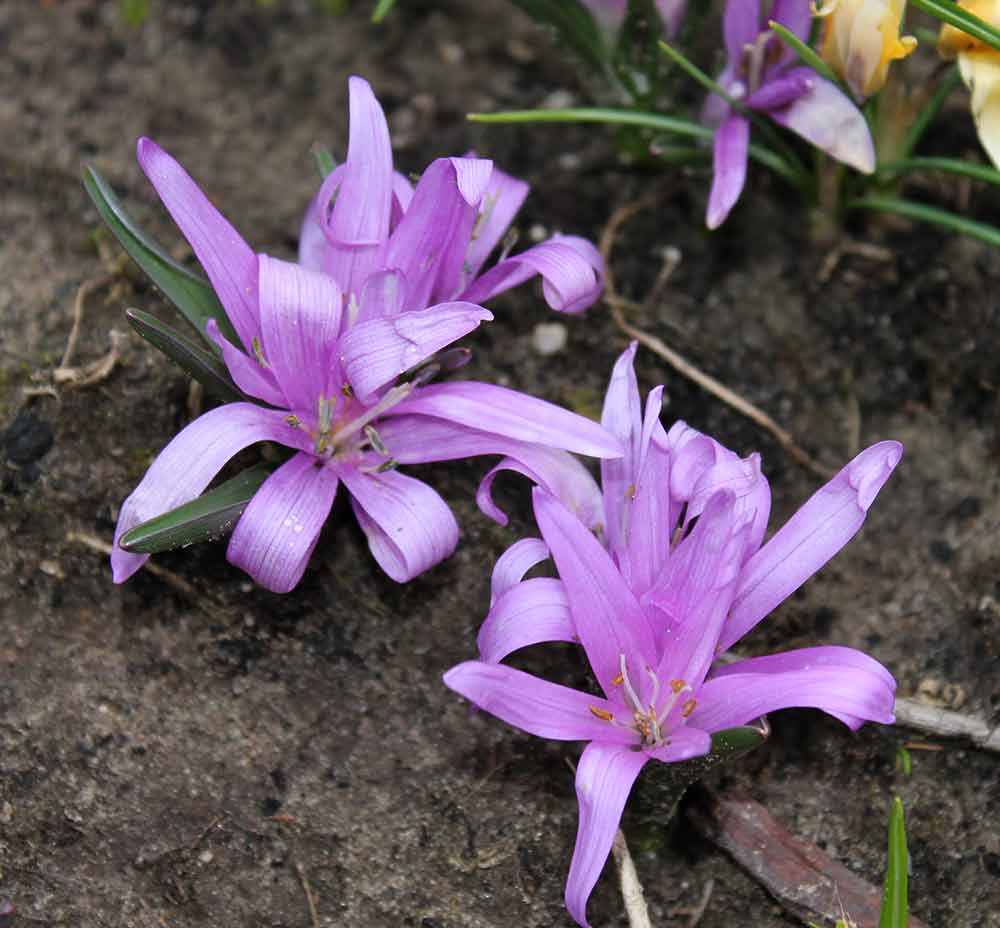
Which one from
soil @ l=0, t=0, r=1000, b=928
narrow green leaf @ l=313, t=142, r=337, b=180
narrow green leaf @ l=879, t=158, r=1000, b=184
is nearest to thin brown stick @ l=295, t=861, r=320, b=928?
soil @ l=0, t=0, r=1000, b=928

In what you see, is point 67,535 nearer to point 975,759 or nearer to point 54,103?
point 54,103

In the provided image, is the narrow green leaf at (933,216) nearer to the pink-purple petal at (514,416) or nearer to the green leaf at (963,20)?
the green leaf at (963,20)

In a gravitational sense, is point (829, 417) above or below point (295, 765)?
above

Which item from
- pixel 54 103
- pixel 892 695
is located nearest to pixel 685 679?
pixel 892 695

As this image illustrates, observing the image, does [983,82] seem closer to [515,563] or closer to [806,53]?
[806,53]

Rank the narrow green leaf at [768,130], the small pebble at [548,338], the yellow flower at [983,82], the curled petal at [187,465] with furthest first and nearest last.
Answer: the small pebble at [548,338], the narrow green leaf at [768,130], the yellow flower at [983,82], the curled petal at [187,465]

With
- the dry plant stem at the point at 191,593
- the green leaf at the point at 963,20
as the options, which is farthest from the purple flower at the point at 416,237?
the green leaf at the point at 963,20

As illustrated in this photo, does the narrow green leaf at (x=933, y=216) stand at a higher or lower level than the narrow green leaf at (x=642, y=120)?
lower
